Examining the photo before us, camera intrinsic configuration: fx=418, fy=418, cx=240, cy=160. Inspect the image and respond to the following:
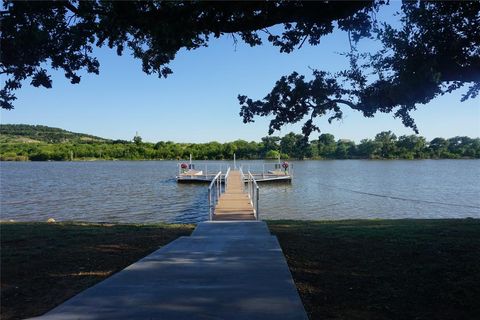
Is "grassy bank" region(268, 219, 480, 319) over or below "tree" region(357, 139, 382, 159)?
below

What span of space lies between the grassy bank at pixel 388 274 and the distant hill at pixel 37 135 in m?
161

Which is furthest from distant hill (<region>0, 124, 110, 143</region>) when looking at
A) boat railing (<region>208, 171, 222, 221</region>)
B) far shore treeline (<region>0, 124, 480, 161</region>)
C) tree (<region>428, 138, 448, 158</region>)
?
boat railing (<region>208, 171, 222, 221</region>)

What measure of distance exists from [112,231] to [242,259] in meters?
4.50

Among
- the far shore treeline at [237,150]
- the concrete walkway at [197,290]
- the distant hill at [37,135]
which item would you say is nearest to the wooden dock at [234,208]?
the concrete walkway at [197,290]

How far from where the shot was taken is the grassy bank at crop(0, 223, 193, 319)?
449 centimetres

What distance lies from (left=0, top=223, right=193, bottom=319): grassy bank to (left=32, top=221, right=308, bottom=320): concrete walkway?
48 cm

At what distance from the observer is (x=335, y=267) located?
5.60m

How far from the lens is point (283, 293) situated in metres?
4.17

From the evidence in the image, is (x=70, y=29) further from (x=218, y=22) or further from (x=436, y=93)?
(x=436, y=93)

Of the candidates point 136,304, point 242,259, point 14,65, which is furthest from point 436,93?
point 14,65

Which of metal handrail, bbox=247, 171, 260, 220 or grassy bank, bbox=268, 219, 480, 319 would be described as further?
metal handrail, bbox=247, 171, 260, 220

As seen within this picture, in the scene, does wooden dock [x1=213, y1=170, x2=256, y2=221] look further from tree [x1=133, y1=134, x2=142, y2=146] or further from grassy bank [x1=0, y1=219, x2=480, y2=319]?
tree [x1=133, y1=134, x2=142, y2=146]

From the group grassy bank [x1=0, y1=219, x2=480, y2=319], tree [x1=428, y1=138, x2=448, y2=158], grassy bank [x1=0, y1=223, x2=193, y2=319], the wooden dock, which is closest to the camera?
grassy bank [x1=0, y1=219, x2=480, y2=319]

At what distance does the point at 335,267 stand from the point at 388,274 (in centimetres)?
70
